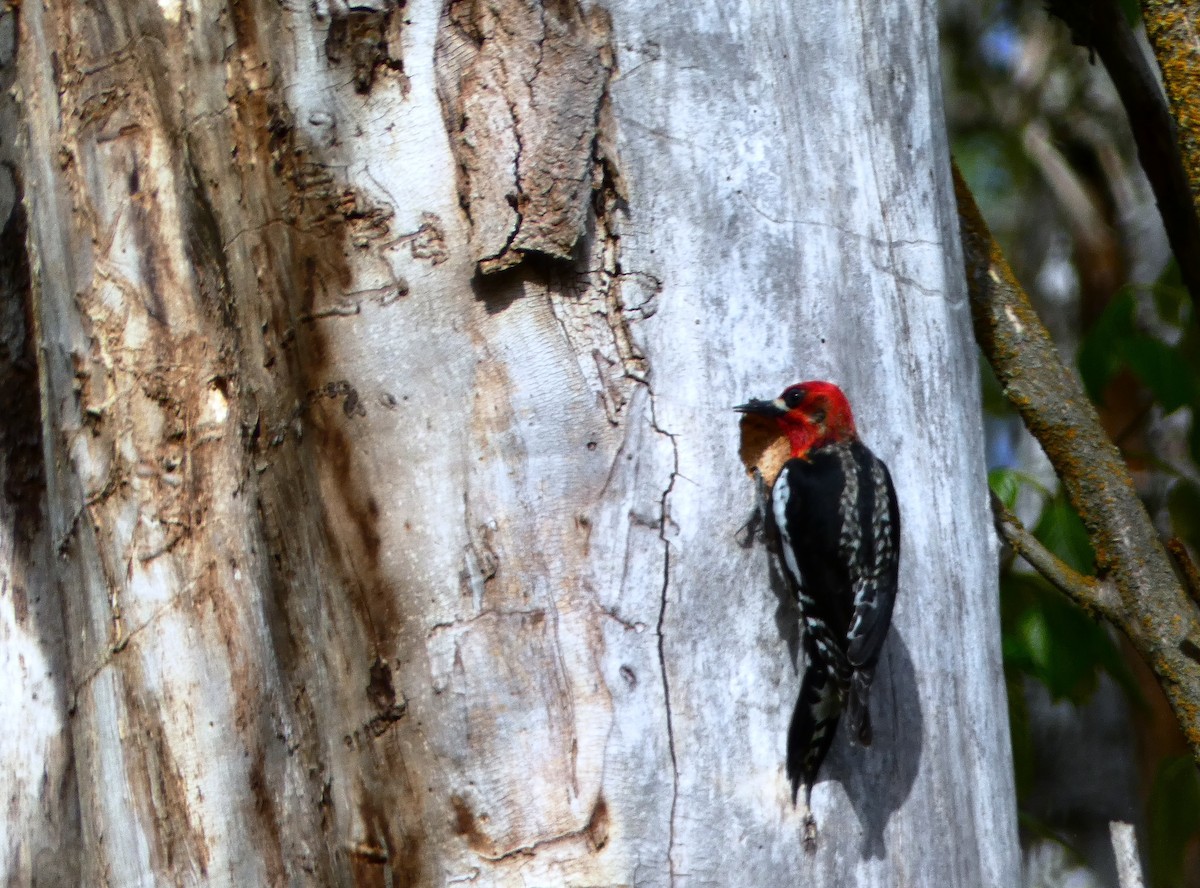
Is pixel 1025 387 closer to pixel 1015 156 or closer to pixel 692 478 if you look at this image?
pixel 692 478

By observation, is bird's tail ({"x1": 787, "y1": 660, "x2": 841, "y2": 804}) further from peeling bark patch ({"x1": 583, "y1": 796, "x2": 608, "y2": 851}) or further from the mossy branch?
the mossy branch

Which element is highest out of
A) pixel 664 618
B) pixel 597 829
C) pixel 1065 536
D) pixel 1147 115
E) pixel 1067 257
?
pixel 1067 257

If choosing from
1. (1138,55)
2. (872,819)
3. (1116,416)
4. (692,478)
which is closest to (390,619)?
(692,478)

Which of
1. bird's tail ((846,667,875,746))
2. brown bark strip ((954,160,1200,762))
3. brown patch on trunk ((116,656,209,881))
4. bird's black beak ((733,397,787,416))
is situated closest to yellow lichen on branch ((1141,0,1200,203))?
brown bark strip ((954,160,1200,762))

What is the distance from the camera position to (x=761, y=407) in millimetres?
1989

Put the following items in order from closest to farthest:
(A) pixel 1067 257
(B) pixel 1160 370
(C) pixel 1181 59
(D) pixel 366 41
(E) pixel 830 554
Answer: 1. (D) pixel 366 41
2. (E) pixel 830 554
3. (C) pixel 1181 59
4. (B) pixel 1160 370
5. (A) pixel 1067 257

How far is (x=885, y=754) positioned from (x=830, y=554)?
373mm

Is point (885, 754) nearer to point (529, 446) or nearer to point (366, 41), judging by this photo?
point (529, 446)

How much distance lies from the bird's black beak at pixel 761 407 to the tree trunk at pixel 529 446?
0.02m

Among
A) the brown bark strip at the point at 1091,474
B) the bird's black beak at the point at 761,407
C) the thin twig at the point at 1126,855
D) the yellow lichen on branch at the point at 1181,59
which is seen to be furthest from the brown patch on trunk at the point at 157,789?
the yellow lichen on branch at the point at 1181,59

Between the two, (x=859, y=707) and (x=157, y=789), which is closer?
(x=859, y=707)

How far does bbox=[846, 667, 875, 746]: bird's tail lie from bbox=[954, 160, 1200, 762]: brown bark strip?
113cm

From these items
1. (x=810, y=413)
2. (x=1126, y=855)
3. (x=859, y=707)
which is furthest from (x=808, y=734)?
(x=1126, y=855)

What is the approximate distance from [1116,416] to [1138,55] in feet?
15.9
